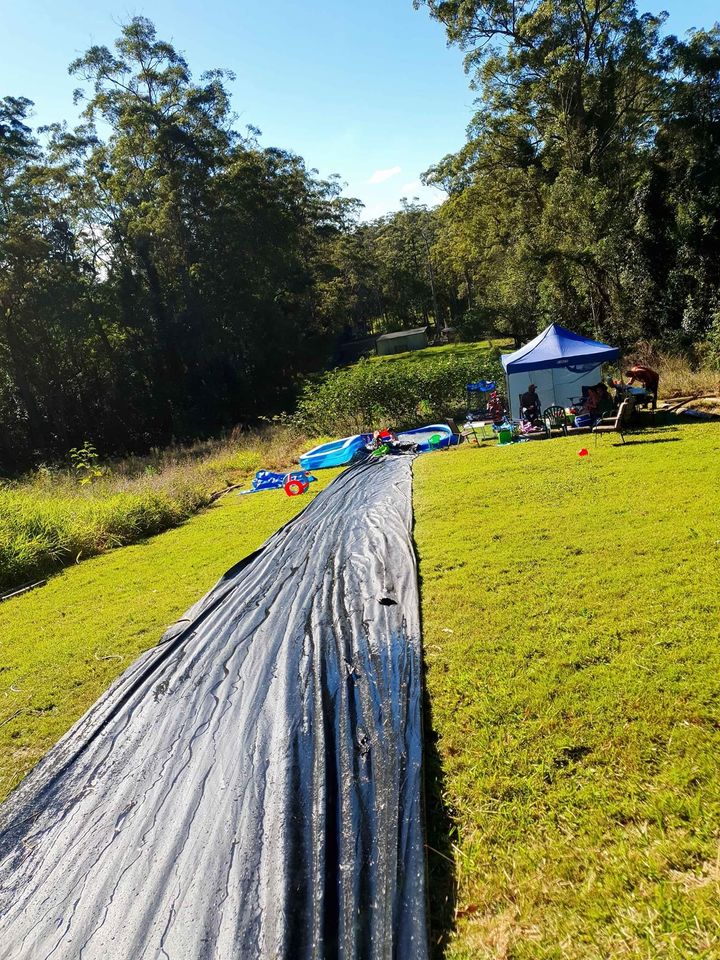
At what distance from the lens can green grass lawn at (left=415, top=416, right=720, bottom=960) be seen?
6.88ft

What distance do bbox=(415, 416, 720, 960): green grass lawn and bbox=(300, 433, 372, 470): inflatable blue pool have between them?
738 centimetres

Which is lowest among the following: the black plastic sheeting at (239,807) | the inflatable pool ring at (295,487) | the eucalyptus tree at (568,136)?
the black plastic sheeting at (239,807)

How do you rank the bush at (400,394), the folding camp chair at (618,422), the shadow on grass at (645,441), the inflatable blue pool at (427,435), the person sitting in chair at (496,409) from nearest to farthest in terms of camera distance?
the shadow on grass at (645,441) < the folding camp chair at (618,422) < the inflatable blue pool at (427,435) < the person sitting in chair at (496,409) < the bush at (400,394)

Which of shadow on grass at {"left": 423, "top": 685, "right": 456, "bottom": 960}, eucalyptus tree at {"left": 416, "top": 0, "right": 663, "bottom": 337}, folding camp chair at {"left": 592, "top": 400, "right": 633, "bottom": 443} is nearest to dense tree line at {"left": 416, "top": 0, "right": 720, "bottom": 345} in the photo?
eucalyptus tree at {"left": 416, "top": 0, "right": 663, "bottom": 337}

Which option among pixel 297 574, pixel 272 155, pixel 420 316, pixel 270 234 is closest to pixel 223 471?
pixel 297 574

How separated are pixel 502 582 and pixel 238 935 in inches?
135

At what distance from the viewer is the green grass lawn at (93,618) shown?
4188 millimetres

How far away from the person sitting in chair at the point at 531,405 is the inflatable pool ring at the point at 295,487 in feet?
18.6

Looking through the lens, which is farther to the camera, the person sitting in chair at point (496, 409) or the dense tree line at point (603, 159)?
the dense tree line at point (603, 159)

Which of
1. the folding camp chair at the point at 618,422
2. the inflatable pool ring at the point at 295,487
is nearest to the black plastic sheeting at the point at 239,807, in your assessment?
the inflatable pool ring at the point at 295,487

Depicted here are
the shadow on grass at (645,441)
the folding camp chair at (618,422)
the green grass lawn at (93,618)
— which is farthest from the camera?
the folding camp chair at (618,422)

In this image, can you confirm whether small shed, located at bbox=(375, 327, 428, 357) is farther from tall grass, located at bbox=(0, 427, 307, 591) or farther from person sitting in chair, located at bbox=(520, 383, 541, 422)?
person sitting in chair, located at bbox=(520, 383, 541, 422)

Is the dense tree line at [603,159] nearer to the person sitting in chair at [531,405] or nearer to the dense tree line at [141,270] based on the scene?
the person sitting in chair at [531,405]

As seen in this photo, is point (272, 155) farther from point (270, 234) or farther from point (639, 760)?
point (639, 760)
